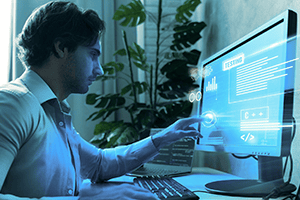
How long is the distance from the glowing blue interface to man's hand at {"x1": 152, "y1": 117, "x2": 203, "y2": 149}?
7 cm

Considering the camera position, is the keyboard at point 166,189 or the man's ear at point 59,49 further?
the man's ear at point 59,49

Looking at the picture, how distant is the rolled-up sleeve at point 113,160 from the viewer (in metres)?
1.09

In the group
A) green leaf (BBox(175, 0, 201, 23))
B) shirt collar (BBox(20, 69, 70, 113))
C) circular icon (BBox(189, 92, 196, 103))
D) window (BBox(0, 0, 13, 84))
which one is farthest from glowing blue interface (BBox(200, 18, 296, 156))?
window (BBox(0, 0, 13, 84))

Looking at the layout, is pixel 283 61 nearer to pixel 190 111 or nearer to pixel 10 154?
pixel 10 154

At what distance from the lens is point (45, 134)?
2.34ft

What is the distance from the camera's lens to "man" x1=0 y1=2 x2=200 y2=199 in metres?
0.62

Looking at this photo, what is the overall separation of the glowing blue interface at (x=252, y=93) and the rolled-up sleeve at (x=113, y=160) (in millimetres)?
257

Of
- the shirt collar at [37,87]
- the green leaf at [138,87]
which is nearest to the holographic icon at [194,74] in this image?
the green leaf at [138,87]

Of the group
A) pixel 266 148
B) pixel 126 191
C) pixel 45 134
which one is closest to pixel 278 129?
pixel 266 148

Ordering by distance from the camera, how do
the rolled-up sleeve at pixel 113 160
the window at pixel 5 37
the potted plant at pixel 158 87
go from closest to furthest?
1. the rolled-up sleeve at pixel 113 160
2. the potted plant at pixel 158 87
3. the window at pixel 5 37

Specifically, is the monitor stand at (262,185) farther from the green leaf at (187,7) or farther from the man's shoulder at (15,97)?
the green leaf at (187,7)

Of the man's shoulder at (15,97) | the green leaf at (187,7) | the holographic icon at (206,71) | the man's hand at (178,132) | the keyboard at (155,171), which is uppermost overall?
the green leaf at (187,7)

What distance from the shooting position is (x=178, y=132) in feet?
3.42

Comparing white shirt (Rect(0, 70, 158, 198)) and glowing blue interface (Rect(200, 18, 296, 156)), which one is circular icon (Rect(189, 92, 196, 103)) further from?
white shirt (Rect(0, 70, 158, 198))
